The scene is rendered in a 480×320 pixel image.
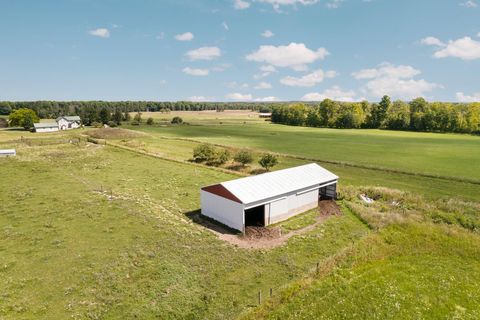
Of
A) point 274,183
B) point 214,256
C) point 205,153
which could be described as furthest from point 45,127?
point 214,256

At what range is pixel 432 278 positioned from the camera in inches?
691

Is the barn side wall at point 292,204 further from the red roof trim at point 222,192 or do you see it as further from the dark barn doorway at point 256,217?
the red roof trim at point 222,192

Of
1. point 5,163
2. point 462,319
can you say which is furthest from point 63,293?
point 5,163

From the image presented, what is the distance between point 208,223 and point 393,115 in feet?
375

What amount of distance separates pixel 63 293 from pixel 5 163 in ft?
147

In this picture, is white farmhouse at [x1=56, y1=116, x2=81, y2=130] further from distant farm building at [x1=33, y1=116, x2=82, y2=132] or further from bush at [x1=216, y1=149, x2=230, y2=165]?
bush at [x1=216, y1=149, x2=230, y2=165]

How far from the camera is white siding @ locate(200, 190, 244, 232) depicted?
24.5 meters

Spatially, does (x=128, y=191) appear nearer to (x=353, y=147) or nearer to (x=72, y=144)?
(x=72, y=144)

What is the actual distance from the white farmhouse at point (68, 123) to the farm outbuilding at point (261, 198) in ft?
338

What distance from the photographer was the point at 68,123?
11306cm

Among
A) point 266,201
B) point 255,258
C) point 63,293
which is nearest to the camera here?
point 63,293

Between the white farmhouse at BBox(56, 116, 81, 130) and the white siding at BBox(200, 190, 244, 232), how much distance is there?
101630 millimetres

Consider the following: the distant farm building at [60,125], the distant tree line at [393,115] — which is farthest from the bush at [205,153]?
the distant tree line at [393,115]

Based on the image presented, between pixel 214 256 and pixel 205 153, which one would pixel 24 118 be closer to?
pixel 205 153
